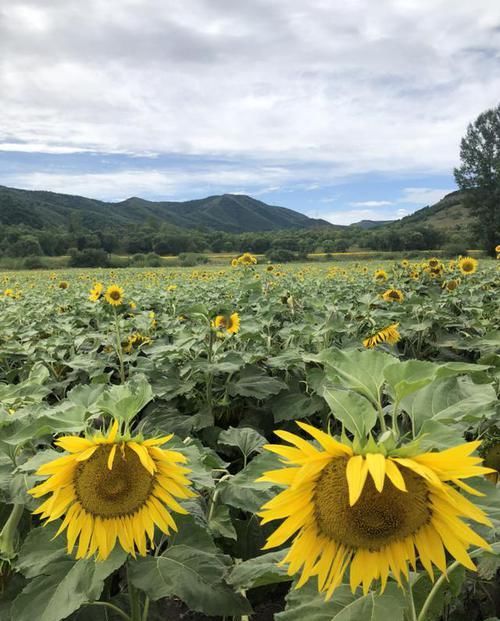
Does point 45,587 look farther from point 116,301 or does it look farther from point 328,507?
point 116,301

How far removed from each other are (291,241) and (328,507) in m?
40.4

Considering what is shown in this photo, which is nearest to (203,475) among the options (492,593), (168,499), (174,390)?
(168,499)

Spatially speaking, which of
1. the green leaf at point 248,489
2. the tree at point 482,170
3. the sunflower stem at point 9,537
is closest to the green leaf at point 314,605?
the green leaf at point 248,489

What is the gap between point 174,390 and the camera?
247 centimetres

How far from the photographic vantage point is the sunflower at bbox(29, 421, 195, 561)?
1.05m

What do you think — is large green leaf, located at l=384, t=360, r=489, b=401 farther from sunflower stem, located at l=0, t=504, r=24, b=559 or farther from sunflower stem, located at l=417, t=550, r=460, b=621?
sunflower stem, located at l=0, t=504, r=24, b=559

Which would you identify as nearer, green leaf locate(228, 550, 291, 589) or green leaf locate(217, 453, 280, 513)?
green leaf locate(228, 550, 291, 589)

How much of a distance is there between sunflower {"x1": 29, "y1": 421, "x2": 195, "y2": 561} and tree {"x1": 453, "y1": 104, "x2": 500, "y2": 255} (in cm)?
4929

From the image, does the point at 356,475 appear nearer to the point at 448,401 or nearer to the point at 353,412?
the point at 353,412

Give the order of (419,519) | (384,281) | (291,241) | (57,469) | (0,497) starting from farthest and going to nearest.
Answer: (291,241) < (384,281) < (0,497) < (57,469) < (419,519)

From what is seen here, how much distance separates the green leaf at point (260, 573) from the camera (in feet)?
3.34

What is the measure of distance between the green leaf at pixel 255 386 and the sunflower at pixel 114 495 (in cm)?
145

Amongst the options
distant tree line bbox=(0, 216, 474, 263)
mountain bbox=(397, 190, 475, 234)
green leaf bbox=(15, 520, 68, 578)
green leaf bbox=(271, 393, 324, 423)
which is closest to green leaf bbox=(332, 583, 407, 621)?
green leaf bbox=(15, 520, 68, 578)

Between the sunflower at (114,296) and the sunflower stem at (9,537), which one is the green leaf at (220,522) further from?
the sunflower at (114,296)
